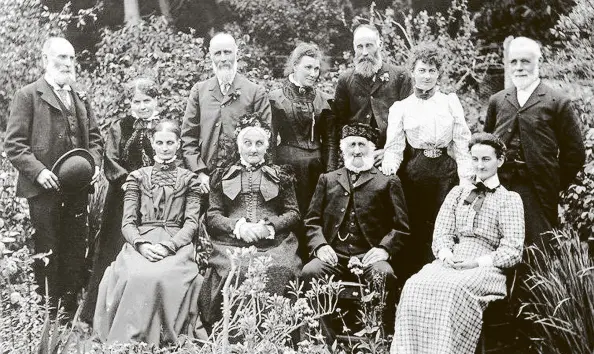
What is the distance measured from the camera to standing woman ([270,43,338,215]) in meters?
5.21

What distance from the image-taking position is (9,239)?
5.00 metres

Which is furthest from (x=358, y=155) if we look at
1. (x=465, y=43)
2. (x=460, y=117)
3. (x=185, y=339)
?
(x=465, y=43)

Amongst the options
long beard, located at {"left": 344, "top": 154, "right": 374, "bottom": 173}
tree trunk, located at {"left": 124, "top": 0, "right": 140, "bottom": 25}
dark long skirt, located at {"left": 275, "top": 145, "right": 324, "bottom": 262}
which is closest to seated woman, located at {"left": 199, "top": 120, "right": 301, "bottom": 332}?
dark long skirt, located at {"left": 275, "top": 145, "right": 324, "bottom": 262}

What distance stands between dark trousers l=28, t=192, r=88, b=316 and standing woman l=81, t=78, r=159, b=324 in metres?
0.13

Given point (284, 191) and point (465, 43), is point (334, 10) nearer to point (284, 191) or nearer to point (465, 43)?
point (465, 43)

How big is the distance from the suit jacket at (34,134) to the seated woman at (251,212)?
3.65 feet

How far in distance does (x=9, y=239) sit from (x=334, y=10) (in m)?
2.82

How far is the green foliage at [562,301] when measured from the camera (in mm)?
4074

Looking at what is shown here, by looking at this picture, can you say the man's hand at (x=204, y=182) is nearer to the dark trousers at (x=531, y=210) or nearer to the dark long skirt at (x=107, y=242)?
the dark long skirt at (x=107, y=242)

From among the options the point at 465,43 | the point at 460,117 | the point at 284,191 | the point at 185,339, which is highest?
→ the point at 465,43

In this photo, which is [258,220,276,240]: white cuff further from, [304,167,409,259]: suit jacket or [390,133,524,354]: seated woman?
[390,133,524,354]: seated woman

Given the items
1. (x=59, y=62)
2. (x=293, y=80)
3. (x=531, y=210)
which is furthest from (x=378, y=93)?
(x=59, y=62)

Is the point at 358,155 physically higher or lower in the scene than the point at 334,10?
lower

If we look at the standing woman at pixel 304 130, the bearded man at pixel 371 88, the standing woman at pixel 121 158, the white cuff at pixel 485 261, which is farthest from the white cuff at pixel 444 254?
the standing woman at pixel 121 158
